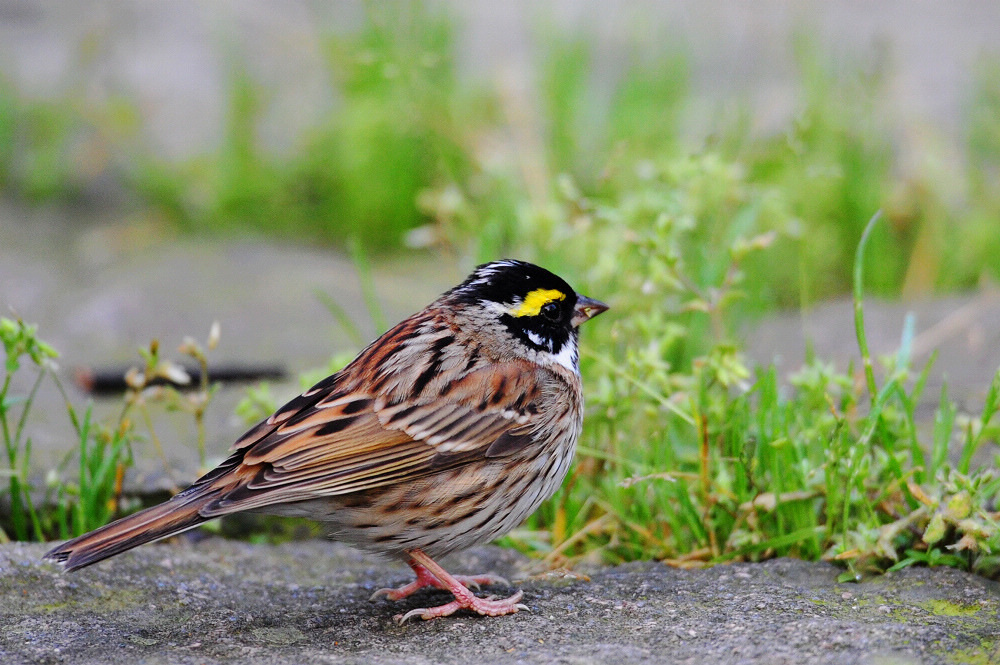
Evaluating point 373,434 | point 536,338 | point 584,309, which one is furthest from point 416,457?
point 584,309

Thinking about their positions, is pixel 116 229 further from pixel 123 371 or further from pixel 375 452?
pixel 375 452

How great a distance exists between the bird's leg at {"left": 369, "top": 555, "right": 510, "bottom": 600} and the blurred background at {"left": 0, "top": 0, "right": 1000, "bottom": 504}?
133cm

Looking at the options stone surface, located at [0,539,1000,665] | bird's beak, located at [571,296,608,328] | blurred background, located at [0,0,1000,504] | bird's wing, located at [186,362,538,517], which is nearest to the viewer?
stone surface, located at [0,539,1000,665]

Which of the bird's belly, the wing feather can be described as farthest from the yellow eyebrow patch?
the bird's belly

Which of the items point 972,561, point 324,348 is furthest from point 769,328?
point 972,561

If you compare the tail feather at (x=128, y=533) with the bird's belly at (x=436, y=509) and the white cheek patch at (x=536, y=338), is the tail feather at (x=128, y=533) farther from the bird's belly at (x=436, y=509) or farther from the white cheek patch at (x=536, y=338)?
the white cheek patch at (x=536, y=338)

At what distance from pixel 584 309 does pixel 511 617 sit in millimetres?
1214

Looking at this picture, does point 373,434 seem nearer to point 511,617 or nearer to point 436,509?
point 436,509

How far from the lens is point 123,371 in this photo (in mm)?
5531

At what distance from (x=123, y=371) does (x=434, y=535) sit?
2498mm

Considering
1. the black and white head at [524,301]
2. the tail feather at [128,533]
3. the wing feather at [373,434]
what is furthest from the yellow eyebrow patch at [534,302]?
the tail feather at [128,533]

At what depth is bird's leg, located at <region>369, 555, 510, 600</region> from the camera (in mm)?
3828

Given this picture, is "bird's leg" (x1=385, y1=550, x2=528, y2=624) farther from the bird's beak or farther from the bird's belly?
the bird's beak

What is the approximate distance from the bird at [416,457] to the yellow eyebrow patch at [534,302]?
5.2 inches
